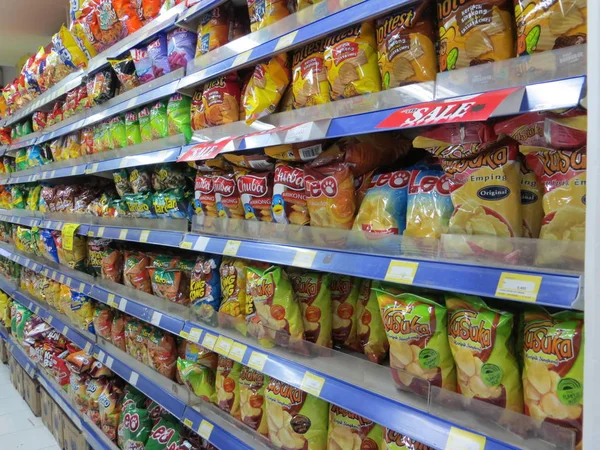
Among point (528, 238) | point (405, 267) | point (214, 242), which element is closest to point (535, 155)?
point (528, 238)

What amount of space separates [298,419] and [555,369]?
2.69 ft

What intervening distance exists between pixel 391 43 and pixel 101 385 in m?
2.48

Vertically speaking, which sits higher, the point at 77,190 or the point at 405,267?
the point at 77,190

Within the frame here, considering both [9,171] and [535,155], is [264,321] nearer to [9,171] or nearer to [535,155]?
[535,155]

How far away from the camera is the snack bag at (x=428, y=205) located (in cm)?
111

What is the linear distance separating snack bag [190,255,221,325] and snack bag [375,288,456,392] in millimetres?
912

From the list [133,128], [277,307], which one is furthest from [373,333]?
[133,128]

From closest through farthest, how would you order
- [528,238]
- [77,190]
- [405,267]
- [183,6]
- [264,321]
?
[528,238] → [405,267] → [264,321] → [183,6] → [77,190]

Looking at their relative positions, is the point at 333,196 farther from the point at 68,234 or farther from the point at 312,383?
the point at 68,234

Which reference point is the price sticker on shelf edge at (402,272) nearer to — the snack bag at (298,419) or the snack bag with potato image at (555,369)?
the snack bag with potato image at (555,369)

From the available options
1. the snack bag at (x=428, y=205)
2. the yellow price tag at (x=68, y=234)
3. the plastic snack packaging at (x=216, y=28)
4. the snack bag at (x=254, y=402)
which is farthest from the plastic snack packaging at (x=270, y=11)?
the yellow price tag at (x=68, y=234)

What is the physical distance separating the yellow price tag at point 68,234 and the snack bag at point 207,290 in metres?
1.29

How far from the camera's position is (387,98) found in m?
1.17

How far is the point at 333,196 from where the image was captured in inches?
53.3
